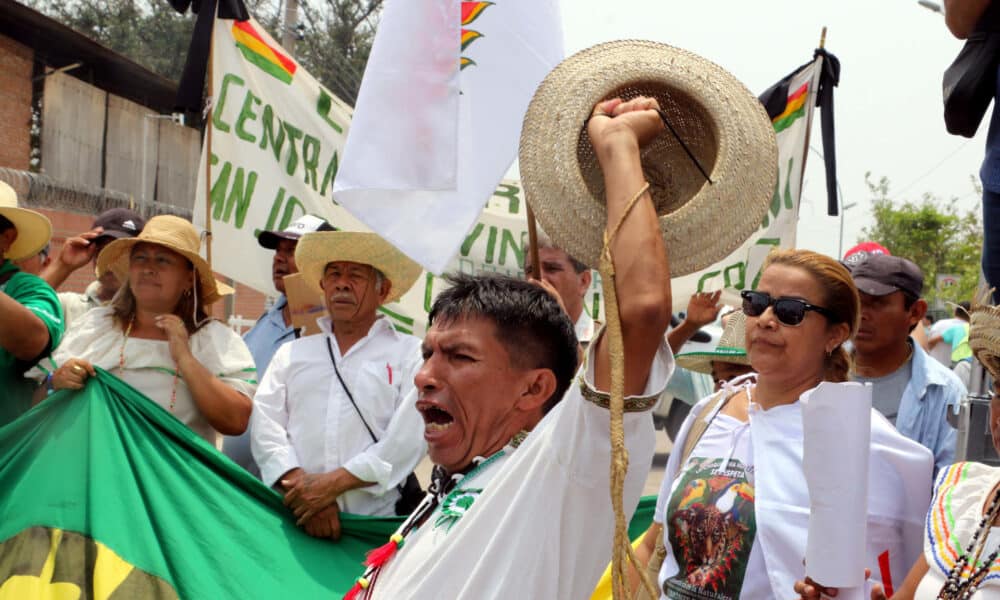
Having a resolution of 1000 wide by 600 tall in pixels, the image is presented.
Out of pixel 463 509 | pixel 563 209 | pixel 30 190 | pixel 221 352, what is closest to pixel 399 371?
pixel 221 352

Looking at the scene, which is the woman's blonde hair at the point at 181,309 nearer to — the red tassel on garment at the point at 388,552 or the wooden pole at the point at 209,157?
the wooden pole at the point at 209,157

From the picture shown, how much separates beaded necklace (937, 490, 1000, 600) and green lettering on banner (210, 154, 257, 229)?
4.95 meters

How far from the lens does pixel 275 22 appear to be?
1079 inches

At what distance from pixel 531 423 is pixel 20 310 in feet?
8.58

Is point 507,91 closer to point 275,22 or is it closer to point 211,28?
point 211,28

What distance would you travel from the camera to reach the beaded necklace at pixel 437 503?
2.23 meters

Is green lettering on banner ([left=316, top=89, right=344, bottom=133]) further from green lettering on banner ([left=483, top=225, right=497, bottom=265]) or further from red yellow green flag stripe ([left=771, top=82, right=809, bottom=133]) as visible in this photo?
red yellow green flag stripe ([left=771, top=82, right=809, bottom=133])

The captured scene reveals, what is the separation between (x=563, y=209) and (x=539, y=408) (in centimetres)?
75

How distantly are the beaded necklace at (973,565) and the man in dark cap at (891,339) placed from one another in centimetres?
148

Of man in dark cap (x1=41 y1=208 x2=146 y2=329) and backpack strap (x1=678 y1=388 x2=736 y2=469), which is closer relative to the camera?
backpack strap (x1=678 y1=388 x2=736 y2=469)

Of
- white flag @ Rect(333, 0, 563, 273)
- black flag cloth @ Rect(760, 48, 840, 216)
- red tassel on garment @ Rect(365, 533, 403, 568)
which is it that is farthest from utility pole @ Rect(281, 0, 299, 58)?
red tassel on garment @ Rect(365, 533, 403, 568)

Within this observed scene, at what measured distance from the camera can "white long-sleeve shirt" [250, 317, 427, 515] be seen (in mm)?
4406

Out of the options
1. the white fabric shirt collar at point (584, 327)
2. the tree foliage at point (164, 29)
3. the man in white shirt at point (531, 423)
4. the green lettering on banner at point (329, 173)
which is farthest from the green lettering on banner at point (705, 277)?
the tree foliage at point (164, 29)

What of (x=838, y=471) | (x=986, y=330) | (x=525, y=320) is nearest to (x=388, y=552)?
(x=525, y=320)
